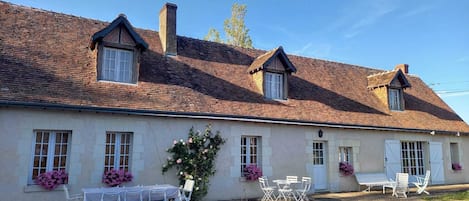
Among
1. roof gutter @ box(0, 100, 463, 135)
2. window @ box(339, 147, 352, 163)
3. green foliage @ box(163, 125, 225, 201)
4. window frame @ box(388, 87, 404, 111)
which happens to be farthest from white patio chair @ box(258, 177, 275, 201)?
window frame @ box(388, 87, 404, 111)

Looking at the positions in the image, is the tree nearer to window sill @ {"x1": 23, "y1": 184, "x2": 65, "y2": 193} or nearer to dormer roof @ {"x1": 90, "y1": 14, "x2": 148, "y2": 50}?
dormer roof @ {"x1": 90, "y1": 14, "x2": 148, "y2": 50}

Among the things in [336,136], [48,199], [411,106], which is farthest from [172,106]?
[411,106]

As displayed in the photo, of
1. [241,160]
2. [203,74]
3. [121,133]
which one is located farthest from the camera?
[203,74]

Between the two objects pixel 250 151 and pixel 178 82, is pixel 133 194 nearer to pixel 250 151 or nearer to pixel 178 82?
pixel 178 82

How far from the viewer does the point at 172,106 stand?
933 cm

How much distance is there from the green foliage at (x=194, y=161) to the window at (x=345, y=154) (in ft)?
16.4

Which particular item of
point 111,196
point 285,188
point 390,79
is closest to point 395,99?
point 390,79

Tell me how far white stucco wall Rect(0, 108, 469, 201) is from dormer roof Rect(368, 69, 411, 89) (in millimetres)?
2312

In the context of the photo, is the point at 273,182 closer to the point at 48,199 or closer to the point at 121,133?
the point at 121,133

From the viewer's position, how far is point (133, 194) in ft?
23.2

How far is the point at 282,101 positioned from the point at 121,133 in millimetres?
5296

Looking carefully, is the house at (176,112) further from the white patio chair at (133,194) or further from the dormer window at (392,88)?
the white patio chair at (133,194)

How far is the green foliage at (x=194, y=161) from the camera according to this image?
910 cm

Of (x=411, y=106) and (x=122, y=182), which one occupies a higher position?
(x=411, y=106)
